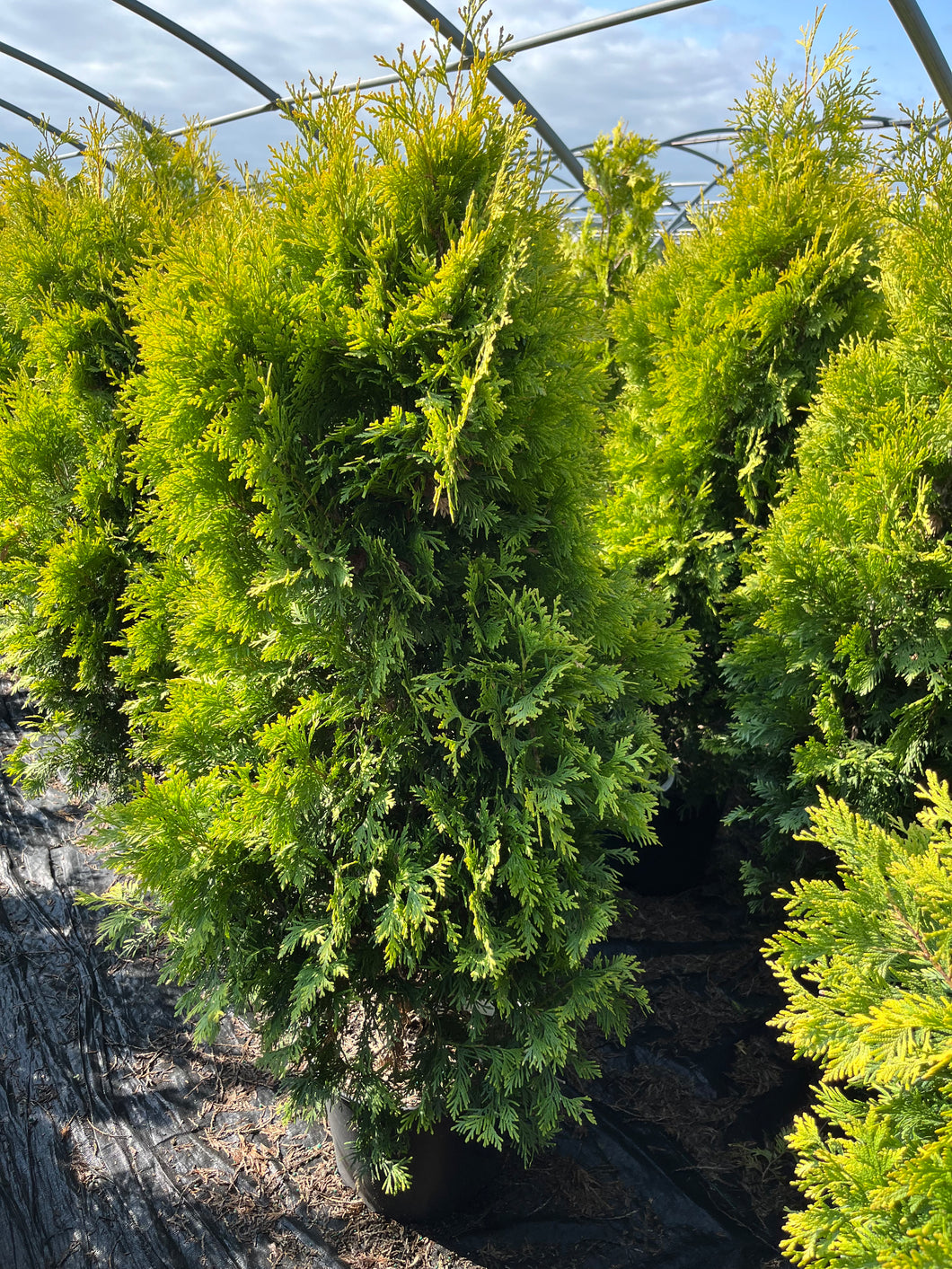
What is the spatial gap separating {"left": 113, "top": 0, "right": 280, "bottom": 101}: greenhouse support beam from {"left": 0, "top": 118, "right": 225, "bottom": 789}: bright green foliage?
339cm

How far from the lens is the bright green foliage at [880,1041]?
156 centimetres

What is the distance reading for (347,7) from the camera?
6469mm

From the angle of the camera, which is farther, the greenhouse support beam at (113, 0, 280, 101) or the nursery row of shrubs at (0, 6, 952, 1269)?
the greenhouse support beam at (113, 0, 280, 101)

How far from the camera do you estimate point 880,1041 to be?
1.69 metres

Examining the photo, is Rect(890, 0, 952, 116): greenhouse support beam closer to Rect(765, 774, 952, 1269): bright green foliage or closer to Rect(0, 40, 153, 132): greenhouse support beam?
Rect(765, 774, 952, 1269): bright green foliage

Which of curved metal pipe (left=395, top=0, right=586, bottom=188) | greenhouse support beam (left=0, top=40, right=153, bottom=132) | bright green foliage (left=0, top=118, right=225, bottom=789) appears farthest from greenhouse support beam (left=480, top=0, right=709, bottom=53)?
greenhouse support beam (left=0, top=40, right=153, bottom=132)

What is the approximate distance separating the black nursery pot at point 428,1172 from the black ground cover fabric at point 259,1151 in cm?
7

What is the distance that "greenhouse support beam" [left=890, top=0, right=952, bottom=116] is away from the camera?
4.86m

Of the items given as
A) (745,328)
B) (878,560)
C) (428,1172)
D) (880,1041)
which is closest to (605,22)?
(745,328)

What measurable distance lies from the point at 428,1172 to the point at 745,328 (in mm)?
4170

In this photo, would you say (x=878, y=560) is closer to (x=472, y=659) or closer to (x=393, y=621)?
(x=472, y=659)

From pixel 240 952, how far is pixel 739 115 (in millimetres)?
4894

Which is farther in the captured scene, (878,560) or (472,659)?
(878,560)

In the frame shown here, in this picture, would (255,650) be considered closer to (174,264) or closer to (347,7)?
(174,264)
